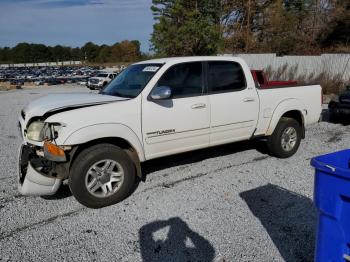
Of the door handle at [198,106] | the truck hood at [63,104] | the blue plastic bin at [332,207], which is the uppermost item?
the truck hood at [63,104]

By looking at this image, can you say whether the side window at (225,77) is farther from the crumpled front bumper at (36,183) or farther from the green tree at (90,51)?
the green tree at (90,51)

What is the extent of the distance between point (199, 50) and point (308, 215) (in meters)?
25.9

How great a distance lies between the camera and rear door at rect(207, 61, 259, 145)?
5.31 m

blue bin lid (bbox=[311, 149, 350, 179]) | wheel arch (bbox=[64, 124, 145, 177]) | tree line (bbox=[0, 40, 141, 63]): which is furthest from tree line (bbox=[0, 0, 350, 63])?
tree line (bbox=[0, 40, 141, 63])

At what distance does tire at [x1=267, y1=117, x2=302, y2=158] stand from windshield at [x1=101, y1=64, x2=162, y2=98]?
250 cm

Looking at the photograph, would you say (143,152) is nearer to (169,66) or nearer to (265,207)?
(169,66)

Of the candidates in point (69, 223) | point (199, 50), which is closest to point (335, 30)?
point (199, 50)

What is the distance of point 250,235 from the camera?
368cm

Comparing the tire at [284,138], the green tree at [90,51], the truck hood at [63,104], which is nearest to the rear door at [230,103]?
the tire at [284,138]

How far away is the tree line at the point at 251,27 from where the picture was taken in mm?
29016

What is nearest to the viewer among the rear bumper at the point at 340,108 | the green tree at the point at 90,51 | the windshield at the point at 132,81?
the windshield at the point at 132,81

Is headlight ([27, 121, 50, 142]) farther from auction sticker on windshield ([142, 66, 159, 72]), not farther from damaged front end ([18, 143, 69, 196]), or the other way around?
auction sticker on windshield ([142, 66, 159, 72])

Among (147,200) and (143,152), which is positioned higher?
(143,152)

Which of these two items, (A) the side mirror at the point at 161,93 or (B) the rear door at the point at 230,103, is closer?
(A) the side mirror at the point at 161,93
